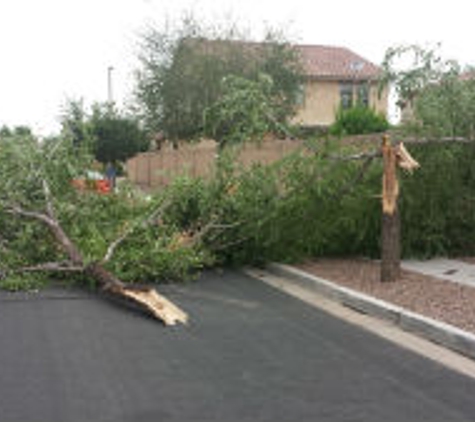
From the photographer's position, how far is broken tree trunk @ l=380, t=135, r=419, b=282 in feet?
34.5

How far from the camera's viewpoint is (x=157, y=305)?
356 inches

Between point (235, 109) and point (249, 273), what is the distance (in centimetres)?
247

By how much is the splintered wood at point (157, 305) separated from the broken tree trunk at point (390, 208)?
2.85 metres

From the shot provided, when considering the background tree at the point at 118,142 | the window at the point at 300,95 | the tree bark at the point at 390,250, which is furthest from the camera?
the background tree at the point at 118,142

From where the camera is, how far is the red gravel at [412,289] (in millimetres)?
8586

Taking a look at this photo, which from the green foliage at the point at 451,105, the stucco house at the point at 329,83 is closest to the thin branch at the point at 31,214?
the green foliage at the point at 451,105

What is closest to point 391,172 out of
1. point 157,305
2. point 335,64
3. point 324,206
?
point 324,206

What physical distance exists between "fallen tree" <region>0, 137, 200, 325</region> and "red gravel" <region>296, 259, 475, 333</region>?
7.31 ft

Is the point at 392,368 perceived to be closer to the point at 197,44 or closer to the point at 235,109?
the point at 235,109

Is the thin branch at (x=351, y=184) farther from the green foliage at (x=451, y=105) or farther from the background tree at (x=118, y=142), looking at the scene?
the background tree at (x=118, y=142)

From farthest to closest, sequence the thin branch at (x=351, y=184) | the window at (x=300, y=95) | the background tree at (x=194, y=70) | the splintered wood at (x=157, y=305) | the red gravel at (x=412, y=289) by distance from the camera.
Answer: the window at (x=300, y=95) → the background tree at (x=194, y=70) → the thin branch at (x=351, y=184) → the splintered wood at (x=157, y=305) → the red gravel at (x=412, y=289)

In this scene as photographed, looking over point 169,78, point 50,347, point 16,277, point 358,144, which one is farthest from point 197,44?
point 50,347

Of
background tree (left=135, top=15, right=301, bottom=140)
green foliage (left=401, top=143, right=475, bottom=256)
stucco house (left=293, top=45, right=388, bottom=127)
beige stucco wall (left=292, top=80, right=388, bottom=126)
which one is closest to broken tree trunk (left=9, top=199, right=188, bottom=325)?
green foliage (left=401, top=143, right=475, bottom=256)

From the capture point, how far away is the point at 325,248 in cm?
1314
